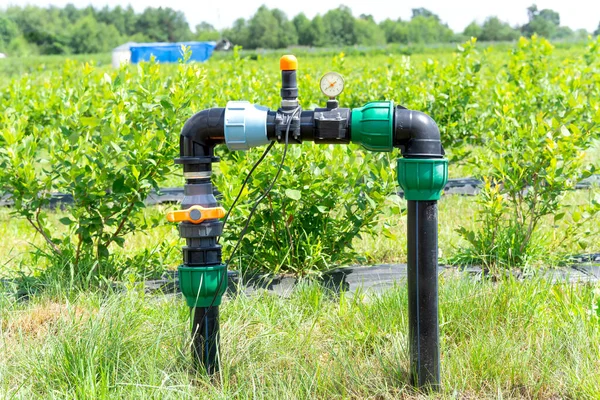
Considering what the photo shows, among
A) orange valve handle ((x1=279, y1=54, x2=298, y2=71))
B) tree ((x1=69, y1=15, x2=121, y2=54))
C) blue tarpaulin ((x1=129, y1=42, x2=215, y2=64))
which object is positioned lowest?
orange valve handle ((x1=279, y1=54, x2=298, y2=71))

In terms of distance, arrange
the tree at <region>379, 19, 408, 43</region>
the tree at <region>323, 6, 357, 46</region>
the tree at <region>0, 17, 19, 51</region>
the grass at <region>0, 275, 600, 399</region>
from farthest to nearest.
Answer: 1. the tree at <region>379, 19, 408, 43</region>
2. the tree at <region>323, 6, 357, 46</region>
3. the tree at <region>0, 17, 19, 51</region>
4. the grass at <region>0, 275, 600, 399</region>

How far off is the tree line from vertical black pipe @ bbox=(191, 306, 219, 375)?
8007cm

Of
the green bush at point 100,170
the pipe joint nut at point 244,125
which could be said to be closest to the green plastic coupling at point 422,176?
the pipe joint nut at point 244,125

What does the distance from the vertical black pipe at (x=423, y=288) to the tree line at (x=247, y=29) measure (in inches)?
3167

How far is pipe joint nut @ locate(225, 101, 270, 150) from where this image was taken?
2.12 meters

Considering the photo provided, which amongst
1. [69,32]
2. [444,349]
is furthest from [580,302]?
[69,32]

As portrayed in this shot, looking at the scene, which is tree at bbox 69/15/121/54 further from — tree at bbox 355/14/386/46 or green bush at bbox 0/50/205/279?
green bush at bbox 0/50/205/279

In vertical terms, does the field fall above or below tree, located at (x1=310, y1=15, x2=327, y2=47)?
below

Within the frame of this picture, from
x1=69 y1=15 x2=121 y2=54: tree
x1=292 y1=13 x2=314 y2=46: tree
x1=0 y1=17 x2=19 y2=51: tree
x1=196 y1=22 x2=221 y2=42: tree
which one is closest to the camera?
x1=0 y1=17 x2=19 y2=51: tree

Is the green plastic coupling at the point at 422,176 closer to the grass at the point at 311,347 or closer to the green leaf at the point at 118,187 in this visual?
the grass at the point at 311,347

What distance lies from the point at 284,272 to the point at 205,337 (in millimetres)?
1257

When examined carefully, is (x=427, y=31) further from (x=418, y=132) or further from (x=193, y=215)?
(x=193, y=215)

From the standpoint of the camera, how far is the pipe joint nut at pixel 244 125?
212 cm

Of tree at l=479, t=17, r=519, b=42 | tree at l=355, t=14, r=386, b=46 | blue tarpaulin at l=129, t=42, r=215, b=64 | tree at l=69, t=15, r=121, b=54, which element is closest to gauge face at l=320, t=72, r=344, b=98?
blue tarpaulin at l=129, t=42, r=215, b=64
